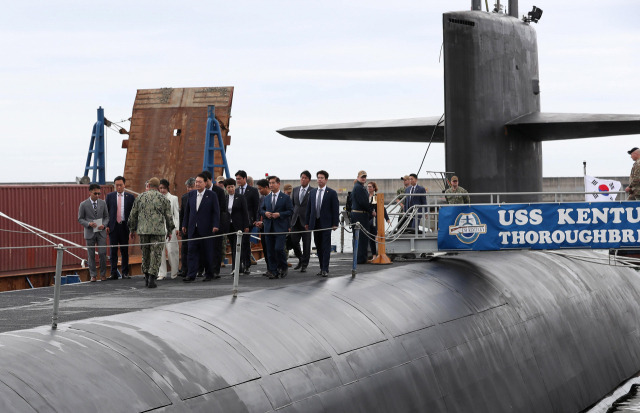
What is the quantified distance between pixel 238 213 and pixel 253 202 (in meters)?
0.58

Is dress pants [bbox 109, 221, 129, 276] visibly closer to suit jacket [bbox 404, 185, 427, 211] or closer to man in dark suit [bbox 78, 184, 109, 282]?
man in dark suit [bbox 78, 184, 109, 282]

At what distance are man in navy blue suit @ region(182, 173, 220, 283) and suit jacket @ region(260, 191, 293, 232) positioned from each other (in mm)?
783

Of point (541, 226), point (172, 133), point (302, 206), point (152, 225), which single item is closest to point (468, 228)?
point (541, 226)

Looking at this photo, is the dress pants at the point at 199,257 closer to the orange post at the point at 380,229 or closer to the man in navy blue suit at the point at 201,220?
the man in navy blue suit at the point at 201,220

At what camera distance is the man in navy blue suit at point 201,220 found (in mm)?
11953

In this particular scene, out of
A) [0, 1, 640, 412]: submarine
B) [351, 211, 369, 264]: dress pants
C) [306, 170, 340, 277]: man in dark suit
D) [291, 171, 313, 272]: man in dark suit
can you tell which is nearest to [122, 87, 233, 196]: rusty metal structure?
[0, 1, 640, 412]: submarine

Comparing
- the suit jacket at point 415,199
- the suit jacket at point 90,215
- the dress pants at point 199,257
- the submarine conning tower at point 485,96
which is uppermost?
the submarine conning tower at point 485,96

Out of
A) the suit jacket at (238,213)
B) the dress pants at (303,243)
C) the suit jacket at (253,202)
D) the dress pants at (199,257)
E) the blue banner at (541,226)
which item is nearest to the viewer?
the blue banner at (541,226)

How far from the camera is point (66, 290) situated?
452 inches

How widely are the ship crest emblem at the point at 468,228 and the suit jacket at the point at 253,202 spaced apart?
3.46 m

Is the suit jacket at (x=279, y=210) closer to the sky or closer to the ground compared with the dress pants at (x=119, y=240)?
closer to the sky

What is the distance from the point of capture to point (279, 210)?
12.4 metres

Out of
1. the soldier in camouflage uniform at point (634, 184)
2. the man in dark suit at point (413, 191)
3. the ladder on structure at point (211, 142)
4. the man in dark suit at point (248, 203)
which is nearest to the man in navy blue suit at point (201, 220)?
the man in dark suit at point (248, 203)

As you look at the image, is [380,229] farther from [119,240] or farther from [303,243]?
[119,240]
